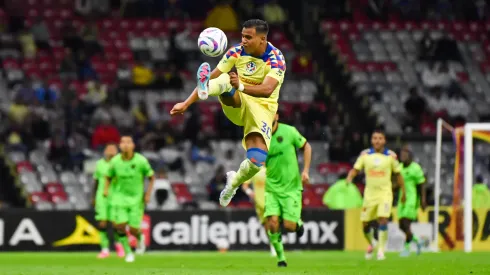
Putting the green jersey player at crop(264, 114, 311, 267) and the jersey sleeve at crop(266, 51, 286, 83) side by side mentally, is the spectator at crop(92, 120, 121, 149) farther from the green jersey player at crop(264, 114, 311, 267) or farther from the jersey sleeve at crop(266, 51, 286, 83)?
the jersey sleeve at crop(266, 51, 286, 83)

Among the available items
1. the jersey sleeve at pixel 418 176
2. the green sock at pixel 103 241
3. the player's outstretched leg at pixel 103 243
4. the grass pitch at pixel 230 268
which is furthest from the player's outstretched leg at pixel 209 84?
the jersey sleeve at pixel 418 176

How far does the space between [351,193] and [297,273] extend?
545 inches

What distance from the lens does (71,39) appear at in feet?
113

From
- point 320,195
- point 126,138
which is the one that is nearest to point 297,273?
point 126,138

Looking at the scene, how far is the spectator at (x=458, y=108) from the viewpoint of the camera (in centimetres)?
3384

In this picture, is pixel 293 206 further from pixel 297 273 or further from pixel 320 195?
pixel 320 195

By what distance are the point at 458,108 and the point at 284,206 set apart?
15.8m

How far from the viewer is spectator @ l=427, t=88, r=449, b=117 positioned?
111 ft

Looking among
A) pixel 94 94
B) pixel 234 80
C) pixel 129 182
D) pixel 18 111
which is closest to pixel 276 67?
pixel 234 80

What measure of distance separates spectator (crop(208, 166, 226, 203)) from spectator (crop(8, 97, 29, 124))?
5356 millimetres

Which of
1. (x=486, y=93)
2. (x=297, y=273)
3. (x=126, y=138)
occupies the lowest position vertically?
(x=297, y=273)

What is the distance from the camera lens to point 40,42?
3453 cm

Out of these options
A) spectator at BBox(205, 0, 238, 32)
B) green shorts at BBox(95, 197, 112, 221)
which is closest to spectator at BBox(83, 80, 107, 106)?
spectator at BBox(205, 0, 238, 32)

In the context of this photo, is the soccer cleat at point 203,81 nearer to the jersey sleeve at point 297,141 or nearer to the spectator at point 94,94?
the jersey sleeve at point 297,141
